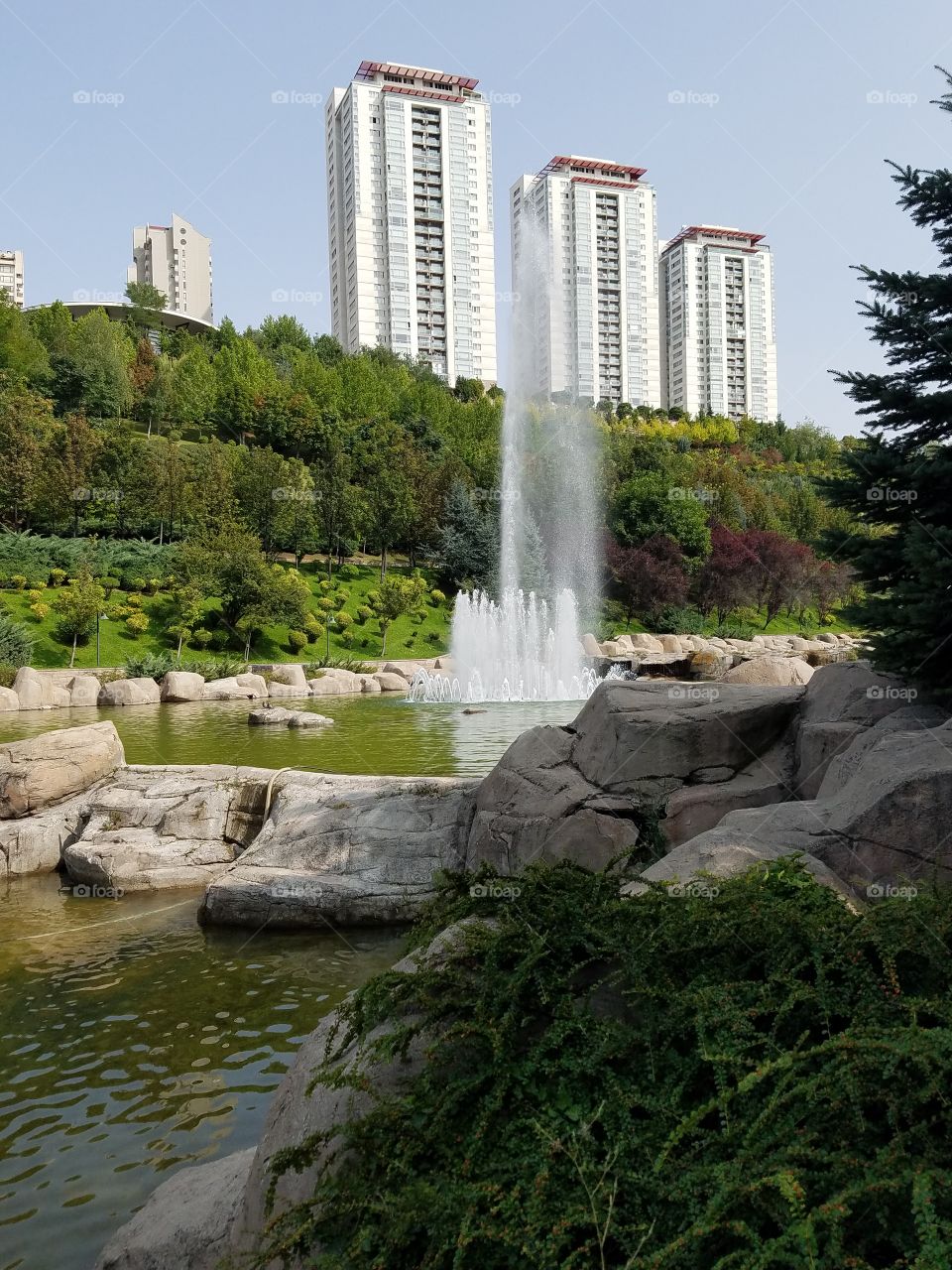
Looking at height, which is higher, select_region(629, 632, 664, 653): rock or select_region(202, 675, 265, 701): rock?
select_region(629, 632, 664, 653): rock

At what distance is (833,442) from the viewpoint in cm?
8594

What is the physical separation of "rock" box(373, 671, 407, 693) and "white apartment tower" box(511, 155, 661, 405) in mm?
53256

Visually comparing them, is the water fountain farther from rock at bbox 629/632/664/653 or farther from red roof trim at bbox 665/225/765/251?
red roof trim at bbox 665/225/765/251

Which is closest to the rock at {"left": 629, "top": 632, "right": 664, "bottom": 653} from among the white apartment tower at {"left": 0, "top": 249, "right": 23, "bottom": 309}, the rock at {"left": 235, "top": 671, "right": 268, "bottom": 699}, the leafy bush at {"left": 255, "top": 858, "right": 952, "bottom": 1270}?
the rock at {"left": 235, "top": 671, "right": 268, "bottom": 699}

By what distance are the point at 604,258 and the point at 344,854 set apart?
8719 cm

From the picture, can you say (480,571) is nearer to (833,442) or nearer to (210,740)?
(210,740)

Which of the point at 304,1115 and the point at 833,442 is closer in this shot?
the point at 304,1115

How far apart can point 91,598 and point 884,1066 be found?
31.9 m

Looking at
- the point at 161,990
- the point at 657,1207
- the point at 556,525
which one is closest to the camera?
the point at 657,1207

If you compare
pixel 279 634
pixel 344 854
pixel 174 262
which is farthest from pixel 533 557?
pixel 174 262

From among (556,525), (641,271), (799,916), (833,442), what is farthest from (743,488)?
(799,916)

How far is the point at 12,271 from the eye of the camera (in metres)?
144

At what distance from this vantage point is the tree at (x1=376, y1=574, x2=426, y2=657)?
1484 inches

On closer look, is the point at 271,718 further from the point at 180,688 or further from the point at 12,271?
the point at 12,271
